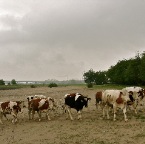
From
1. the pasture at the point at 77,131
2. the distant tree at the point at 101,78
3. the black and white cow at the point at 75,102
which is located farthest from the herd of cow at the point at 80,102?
the distant tree at the point at 101,78

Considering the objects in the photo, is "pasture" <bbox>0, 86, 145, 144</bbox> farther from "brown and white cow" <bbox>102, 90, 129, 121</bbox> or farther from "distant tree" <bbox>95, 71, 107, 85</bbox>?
"distant tree" <bbox>95, 71, 107, 85</bbox>

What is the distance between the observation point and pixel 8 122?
23.9 metres

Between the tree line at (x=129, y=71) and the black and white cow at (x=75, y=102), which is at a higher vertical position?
the tree line at (x=129, y=71)

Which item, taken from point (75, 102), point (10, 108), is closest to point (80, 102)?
point (75, 102)

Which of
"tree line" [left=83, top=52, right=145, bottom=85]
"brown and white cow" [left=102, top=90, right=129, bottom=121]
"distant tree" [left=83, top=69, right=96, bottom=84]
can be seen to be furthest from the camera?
"distant tree" [left=83, top=69, right=96, bottom=84]

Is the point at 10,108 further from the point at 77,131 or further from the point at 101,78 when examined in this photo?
the point at 101,78

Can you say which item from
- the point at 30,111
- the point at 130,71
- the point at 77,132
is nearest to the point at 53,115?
the point at 30,111

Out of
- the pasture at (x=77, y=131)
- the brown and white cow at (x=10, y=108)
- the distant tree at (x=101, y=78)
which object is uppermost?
the distant tree at (x=101, y=78)

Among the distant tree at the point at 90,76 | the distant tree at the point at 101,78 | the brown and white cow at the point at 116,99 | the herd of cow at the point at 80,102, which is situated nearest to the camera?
the brown and white cow at the point at 116,99

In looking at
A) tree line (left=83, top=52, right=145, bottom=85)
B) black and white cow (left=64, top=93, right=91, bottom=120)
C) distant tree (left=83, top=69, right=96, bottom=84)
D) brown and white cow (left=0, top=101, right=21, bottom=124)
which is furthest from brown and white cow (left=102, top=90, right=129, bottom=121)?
distant tree (left=83, top=69, right=96, bottom=84)

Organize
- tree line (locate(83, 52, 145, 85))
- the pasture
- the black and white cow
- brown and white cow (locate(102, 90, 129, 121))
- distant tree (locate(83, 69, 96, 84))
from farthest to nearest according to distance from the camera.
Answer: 1. distant tree (locate(83, 69, 96, 84))
2. tree line (locate(83, 52, 145, 85))
3. the black and white cow
4. brown and white cow (locate(102, 90, 129, 121))
5. the pasture

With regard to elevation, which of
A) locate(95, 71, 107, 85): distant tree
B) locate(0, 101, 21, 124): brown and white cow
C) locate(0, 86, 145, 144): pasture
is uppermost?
locate(95, 71, 107, 85): distant tree

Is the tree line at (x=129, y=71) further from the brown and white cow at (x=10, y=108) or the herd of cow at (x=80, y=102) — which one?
the brown and white cow at (x=10, y=108)

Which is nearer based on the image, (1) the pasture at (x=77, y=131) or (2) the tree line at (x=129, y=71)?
(1) the pasture at (x=77, y=131)
